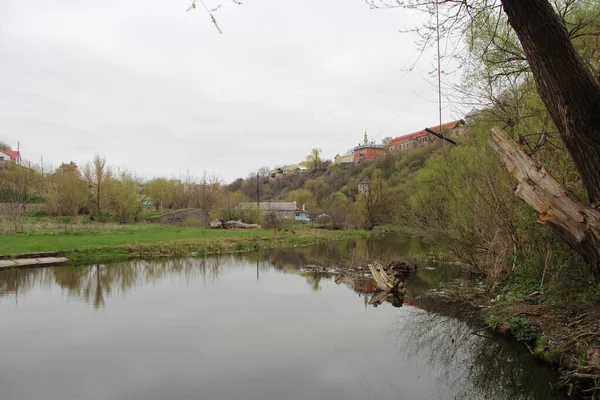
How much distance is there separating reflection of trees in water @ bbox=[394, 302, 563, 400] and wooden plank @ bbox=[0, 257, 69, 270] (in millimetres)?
14778

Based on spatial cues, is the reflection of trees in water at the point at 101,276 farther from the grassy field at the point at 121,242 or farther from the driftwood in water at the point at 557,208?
the driftwood in water at the point at 557,208

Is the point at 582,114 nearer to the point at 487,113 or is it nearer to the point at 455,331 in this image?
the point at 455,331

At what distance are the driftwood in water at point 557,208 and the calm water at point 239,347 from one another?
8.11 feet

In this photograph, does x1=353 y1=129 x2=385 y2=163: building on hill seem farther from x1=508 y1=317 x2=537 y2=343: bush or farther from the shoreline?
x1=508 y1=317 x2=537 y2=343: bush

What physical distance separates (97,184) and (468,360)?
3695 cm

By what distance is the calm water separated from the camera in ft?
21.2

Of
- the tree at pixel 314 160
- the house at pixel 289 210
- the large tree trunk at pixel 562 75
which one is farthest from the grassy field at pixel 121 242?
the tree at pixel 314 160

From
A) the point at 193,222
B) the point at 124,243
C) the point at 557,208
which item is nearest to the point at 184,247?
the point at 124,243

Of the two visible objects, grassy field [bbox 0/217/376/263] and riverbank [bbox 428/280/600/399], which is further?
grassy field [bbox 0/217/376/263]

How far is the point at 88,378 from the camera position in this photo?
6.62 meters

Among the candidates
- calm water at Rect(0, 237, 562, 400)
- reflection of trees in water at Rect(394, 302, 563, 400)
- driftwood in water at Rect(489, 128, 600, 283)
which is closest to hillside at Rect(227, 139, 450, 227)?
calm water at Rect(0, 237, 562, 400)

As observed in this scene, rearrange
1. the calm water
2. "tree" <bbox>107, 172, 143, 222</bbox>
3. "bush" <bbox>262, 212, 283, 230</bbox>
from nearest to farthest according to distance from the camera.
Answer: the calm water
"tree" <bbox>107, 172, 143, 222</bbox>
"bush" <bbox>262, 212, 283, 230</bbox>

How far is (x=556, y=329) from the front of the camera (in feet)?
24.4

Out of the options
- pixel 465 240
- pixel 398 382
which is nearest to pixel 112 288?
pixel 398 382
